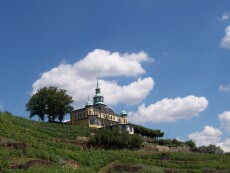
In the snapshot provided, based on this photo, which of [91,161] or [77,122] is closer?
[91,161]

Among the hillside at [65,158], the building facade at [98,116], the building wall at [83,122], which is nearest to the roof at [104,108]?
the building facade at [98,116]

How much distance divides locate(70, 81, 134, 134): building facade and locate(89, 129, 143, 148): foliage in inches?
627

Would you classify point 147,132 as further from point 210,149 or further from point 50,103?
point 50,103

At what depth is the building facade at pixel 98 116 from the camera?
97.6 metres

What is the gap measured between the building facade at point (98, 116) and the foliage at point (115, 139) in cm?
1593

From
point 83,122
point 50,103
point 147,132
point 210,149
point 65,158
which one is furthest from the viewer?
point 147,132

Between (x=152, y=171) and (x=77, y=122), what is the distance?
54610 mm

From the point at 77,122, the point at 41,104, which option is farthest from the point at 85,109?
the point at 41,104

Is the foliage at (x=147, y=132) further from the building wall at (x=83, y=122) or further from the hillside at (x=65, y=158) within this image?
the hillside at (x=65, y=158)

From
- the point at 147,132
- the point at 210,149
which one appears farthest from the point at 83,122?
the point at 210,149

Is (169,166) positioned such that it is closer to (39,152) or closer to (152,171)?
(152,171)

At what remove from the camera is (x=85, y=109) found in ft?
344

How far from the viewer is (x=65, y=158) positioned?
5044 cm

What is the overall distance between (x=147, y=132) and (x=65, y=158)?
51.6 metres
